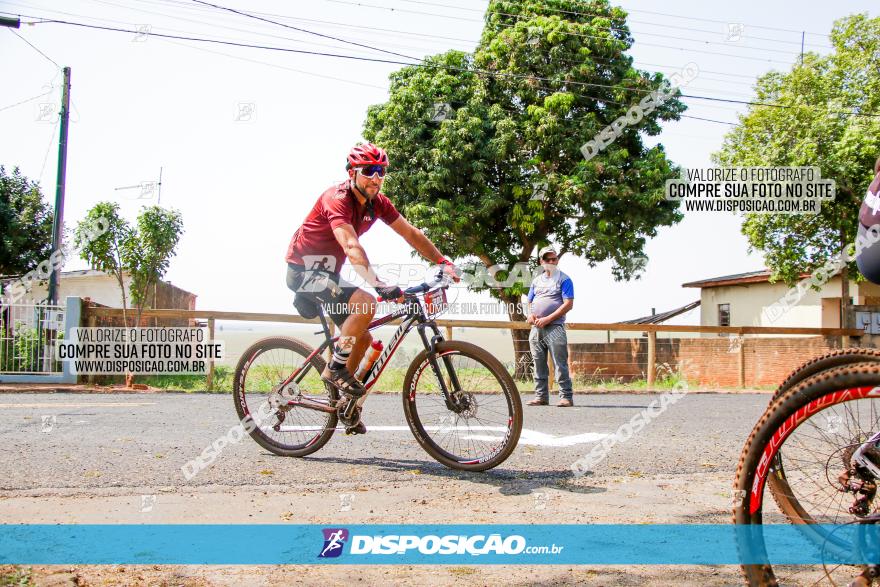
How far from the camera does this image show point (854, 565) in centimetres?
224

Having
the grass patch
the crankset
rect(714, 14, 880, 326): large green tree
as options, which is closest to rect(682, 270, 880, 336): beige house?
rect(714, 14, 880, 326): large green tree

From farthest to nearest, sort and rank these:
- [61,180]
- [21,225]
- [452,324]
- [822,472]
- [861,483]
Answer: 1. [21,225]
2. [61,180]
3. [452,324]
4. [822,472]
5. [861,483]

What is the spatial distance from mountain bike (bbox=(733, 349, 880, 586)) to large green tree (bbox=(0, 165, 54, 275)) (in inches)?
1334

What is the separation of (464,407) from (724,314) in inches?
1303

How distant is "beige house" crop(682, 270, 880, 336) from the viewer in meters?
28.6

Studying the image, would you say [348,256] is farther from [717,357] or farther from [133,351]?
[717,357]

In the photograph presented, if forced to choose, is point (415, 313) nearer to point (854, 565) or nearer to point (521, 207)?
point (854, 565)

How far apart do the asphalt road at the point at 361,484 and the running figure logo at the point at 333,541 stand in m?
0.16

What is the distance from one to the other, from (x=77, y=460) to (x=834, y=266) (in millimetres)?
27485

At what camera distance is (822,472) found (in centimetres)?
266

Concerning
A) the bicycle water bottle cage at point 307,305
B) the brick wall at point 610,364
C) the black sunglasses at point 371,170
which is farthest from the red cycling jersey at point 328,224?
the brick wall at point 610,364

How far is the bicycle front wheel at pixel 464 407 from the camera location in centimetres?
436

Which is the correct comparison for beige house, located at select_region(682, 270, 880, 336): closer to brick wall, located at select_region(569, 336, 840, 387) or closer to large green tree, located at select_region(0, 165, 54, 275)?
brick wall, located at select_region(569, 336, 840, 387)

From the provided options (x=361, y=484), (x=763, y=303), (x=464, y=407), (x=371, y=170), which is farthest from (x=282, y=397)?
(x=763, y=303)
